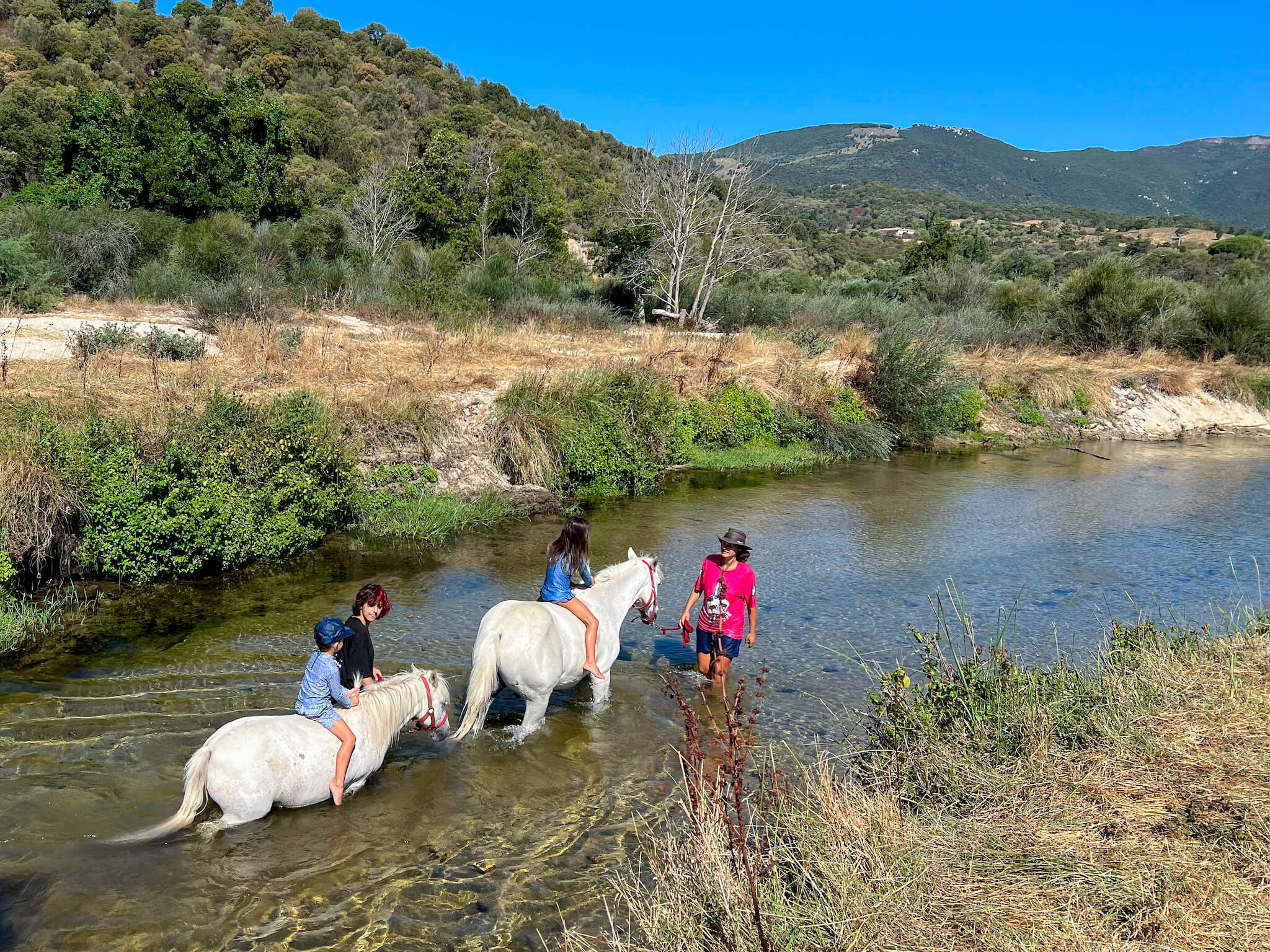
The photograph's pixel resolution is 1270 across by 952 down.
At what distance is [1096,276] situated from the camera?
30594 mm

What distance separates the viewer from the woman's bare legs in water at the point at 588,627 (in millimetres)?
6707

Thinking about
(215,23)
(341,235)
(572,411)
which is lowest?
(572,411)

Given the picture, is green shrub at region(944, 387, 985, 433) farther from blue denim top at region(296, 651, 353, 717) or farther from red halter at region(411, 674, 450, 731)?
blue denim top at region(296, 651, 353, 717)

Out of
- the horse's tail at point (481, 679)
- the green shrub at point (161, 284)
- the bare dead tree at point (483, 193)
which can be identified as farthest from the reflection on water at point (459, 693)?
the bare dead tree at point (483, 193)

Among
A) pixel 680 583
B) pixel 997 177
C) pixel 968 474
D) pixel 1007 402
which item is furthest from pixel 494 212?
pixel 997 177

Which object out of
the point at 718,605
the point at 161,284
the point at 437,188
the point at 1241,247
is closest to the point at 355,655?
the point at 718,605

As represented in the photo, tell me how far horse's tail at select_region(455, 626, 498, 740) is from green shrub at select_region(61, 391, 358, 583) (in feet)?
15.8

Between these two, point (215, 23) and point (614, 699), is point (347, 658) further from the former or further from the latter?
point (215, 23)

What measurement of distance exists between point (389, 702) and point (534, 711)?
124 centimetres

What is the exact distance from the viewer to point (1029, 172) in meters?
145

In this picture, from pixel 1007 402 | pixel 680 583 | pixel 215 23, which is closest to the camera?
pixel 680 583

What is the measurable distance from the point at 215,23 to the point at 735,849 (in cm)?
7922

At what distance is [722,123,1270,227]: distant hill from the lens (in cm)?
13200

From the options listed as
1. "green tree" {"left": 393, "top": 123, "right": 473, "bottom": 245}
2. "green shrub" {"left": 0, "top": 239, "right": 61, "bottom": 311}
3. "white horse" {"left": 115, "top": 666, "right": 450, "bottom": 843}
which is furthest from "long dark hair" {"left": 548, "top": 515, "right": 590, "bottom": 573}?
"green tree" {"left": 393, "top": 123, "right": 473, "bottom": 245}
